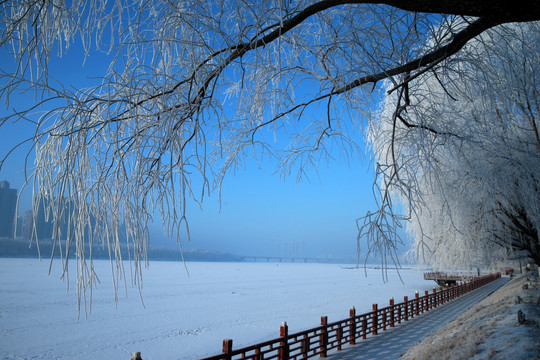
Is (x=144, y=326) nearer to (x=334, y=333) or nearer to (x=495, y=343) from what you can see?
(x=334, y=333)

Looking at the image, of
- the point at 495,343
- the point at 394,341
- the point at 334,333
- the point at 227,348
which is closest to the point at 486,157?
the point at 495,343

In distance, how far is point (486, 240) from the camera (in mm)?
7977

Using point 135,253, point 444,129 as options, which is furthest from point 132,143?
point 444,129

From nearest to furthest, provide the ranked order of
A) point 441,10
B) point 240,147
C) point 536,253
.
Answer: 1. point 441,10
2. point 240,147
3. point 536,253

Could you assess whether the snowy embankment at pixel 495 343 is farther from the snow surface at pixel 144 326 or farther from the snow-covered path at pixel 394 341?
the snow surface at pixel 144 326

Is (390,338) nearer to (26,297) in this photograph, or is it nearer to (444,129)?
(444,129)

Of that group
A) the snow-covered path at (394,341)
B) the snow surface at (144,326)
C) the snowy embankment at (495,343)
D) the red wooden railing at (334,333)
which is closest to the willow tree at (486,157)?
the snowy embankment at (495,343)

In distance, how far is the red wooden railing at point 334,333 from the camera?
7.68m

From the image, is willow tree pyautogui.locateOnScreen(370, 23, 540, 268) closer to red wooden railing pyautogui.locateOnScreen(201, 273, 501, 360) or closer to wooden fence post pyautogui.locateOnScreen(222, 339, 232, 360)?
red wooden railing pyautogui.locateOnScreen(201, 273, 501, 360)

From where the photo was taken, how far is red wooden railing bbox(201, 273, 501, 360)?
7.68 m

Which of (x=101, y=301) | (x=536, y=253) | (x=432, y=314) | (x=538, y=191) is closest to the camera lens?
(x=538, y=191)

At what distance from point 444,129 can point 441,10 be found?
125 centimetres

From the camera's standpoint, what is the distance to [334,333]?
14789 millimetres

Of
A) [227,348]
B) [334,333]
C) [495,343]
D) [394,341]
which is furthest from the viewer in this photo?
[334,333]
